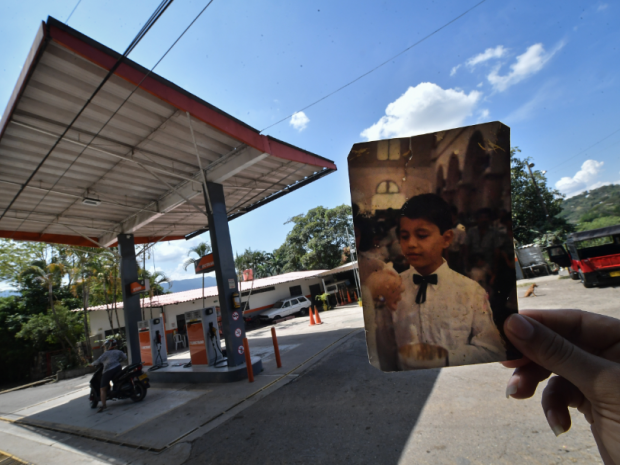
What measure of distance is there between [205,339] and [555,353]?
25.5 ft

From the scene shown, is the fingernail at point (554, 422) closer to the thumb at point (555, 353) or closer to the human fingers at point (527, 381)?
the human fingers at point (527, 381)

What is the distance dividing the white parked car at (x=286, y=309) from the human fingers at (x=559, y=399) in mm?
20189

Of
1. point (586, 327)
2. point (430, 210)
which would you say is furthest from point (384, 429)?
point (430, 210)

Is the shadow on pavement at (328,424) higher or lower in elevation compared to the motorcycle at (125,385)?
lower

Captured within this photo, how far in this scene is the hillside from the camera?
3613 centimetres

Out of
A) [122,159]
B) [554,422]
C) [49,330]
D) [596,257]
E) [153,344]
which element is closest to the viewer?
[554,422]

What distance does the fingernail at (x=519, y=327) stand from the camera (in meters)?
1.00

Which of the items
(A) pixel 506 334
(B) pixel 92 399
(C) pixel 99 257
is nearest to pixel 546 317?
(A) pixel 506 334

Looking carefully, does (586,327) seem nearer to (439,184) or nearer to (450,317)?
(450,317)

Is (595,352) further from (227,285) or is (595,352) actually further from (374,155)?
(227,285)

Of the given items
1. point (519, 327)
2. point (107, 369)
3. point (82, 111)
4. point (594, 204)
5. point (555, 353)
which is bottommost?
point (107, 369)

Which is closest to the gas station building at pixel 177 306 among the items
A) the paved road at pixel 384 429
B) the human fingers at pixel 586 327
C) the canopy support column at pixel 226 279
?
the canopy support column at pixel 226 279

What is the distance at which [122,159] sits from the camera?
7180 millimetres

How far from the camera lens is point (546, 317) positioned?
1260 mm
